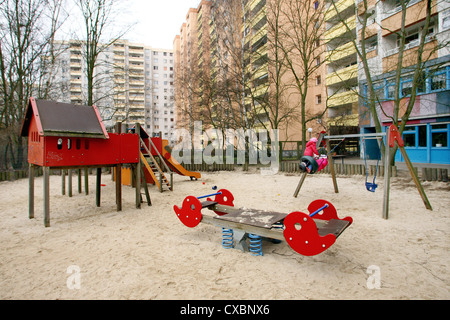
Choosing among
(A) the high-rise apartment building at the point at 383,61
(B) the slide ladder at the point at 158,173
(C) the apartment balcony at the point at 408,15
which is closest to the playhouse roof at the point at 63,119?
(B) the slide ladder at the point at 158,173

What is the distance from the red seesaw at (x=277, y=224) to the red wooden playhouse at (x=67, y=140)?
2.55 m

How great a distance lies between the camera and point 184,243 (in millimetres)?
4000

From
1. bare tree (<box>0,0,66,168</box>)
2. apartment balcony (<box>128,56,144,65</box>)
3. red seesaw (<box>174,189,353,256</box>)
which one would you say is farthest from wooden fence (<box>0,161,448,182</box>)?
apartment balcony (<box>128,56,144,65</box>)

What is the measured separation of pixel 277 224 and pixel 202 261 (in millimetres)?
1173

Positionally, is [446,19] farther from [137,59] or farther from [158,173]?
[137,59]

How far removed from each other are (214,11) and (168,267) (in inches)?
806

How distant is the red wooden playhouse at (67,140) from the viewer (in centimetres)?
494

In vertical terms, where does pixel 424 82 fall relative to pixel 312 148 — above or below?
above

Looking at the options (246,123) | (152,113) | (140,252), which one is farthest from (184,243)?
(152,113)

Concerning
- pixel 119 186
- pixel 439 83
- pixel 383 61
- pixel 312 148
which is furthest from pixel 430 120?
pixel 119 186

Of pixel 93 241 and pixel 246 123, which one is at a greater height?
pixel 246 123

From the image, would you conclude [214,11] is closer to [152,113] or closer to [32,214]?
[32,214]

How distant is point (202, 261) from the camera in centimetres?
333

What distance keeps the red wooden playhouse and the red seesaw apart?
2548 millimetres
